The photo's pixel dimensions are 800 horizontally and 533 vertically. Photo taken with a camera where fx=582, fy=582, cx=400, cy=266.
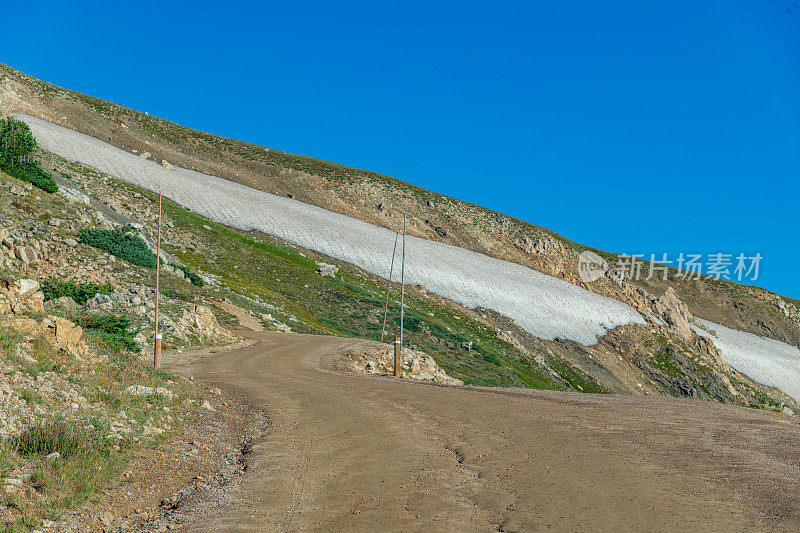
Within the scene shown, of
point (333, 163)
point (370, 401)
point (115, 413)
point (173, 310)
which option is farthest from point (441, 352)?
point (333, 163)

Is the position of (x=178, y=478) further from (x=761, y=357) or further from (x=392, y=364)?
(x=761, y=357)

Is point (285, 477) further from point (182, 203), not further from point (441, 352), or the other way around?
point (182, 203)

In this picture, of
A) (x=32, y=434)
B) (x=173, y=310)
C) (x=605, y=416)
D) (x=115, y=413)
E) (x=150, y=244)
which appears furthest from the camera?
(x=150, y=244)

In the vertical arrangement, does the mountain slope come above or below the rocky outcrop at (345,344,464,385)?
above

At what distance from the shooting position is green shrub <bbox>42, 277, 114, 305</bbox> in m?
31.3

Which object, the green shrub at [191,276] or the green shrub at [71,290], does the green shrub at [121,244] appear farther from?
the green shrub at [71,290]

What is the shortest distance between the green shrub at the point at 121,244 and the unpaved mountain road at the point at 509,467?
26.0 metres

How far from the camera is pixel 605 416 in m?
16.7

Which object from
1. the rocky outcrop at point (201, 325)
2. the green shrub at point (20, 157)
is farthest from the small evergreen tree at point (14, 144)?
the rocky outcrop at point (201, 325)

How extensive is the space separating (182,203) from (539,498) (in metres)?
73.5

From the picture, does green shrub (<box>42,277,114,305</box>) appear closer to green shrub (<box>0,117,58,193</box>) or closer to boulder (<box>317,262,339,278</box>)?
green shrub (<box>0,117,58,193</box>)

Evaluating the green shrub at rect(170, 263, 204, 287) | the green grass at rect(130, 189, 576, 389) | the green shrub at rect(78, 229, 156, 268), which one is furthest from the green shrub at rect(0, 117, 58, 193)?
the green grass at rect(130, 189, 576, 389)

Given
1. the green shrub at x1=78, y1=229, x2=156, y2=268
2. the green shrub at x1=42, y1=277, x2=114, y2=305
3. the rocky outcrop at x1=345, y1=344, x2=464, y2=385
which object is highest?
the green shrub at x1=78, y1=229, x2=156, y2=268

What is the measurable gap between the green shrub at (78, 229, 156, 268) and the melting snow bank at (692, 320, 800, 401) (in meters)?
89.3
